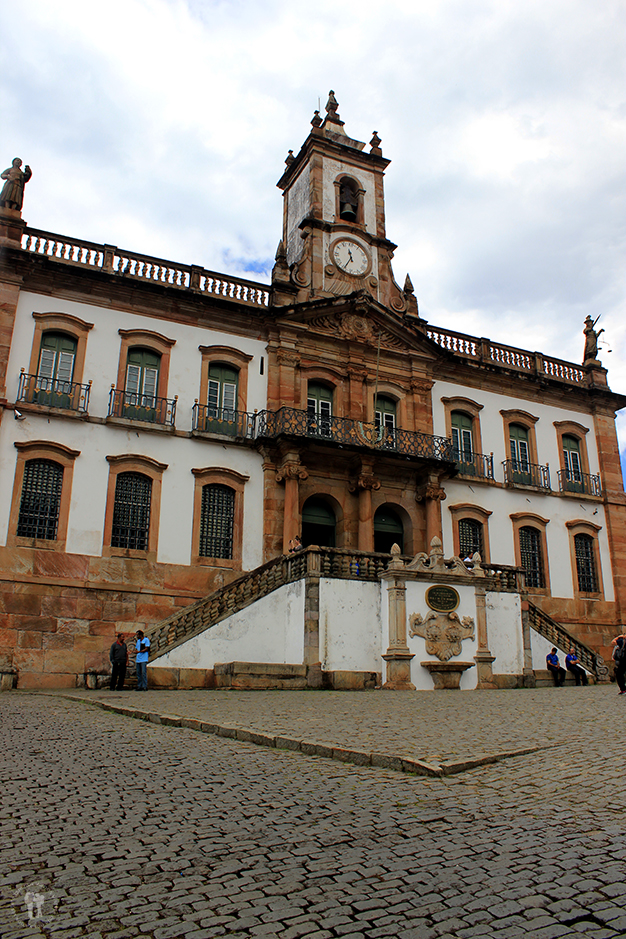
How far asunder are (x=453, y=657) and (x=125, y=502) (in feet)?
31.6

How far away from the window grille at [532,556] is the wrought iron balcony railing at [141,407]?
13.0 meters

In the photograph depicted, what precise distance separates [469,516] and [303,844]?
21.7 metres

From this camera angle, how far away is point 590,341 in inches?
1199

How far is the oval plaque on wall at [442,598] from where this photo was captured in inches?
685

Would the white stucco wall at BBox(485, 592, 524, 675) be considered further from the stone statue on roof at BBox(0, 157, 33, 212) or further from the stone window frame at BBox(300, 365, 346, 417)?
the stone statue on roof at BBox(0, 157, 33, 212)

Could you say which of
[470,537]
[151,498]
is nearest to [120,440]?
[151,498]

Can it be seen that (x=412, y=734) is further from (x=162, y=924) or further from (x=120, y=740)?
(x=162, y=924)

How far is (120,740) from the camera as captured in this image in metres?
7.92

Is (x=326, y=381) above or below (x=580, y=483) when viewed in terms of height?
above

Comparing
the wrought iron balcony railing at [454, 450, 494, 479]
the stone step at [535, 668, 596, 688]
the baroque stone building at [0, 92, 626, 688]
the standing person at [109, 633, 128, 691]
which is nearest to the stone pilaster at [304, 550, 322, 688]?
the baroque stone building at [0, 92, 626, 688]

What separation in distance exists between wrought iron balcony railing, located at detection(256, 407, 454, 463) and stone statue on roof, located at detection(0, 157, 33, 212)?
9.20m

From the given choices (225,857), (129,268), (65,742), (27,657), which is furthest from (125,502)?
(225,857)

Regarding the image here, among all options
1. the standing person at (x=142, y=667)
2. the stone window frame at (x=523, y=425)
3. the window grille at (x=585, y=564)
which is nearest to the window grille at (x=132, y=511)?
the standing person at (x=142, y=667)

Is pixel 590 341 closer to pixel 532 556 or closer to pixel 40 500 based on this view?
pixel 532 556
